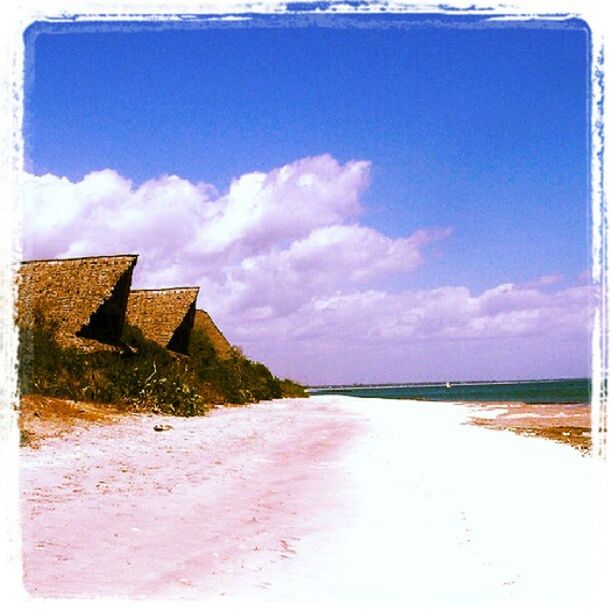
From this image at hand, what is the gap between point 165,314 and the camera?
32.6 metres

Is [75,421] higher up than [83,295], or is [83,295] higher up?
[83,295]

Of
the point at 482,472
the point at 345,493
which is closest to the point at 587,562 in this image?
the point at 345,493

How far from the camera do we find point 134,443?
10.0 metres

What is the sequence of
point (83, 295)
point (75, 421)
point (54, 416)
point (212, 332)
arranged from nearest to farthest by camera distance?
point (54, 416), point (75, 421), point (83, 295), point (212, 332)

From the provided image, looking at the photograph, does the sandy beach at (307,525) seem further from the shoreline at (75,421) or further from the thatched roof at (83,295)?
the thatched roof at (83,295)

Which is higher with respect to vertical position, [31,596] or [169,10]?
[169,10]

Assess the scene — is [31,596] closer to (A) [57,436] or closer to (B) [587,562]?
(B) [587,562]

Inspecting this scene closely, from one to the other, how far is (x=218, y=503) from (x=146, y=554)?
1822mm

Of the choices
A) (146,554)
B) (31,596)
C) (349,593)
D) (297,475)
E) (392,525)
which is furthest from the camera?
(297,475)

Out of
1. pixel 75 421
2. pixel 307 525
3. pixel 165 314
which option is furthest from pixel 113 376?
pixel 165 314

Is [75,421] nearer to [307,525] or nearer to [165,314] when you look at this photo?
[307,525]

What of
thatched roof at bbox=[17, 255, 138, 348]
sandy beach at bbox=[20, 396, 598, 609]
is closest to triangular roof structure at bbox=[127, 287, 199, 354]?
thatched roof at bbox=[17, 255, 138, 348]

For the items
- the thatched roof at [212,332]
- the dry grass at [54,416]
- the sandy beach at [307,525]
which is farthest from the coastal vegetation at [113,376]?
the thatched roof at [212,332]

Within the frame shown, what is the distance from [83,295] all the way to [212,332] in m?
20.8
